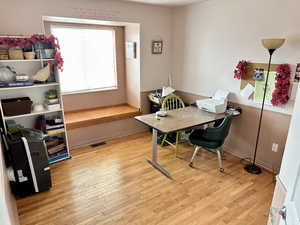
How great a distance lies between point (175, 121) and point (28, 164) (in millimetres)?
1850

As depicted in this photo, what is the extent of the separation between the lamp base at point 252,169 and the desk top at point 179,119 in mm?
834

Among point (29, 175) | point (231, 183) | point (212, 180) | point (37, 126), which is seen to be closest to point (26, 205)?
point (29, 175)

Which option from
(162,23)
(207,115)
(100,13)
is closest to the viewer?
(207,115)

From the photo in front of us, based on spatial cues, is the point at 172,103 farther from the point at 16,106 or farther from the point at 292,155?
the point at 292,155

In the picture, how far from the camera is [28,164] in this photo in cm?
227

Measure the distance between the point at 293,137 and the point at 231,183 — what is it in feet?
5.45

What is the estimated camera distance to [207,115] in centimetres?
297

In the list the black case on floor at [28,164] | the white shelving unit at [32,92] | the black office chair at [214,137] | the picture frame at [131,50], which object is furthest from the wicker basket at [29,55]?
the black office chair at [214,137]

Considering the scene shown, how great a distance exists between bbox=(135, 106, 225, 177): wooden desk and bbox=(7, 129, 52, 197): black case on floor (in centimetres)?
127

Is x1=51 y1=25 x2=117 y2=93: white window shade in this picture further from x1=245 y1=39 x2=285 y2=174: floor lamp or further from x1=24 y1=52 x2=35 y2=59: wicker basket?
x1=245 y1=39 x2=285 y2=174: floor lamp

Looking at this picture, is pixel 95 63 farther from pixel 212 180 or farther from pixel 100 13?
pixel 212 180

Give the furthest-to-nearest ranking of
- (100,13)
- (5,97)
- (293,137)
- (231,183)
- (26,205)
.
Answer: (100,13), (5,97), (231,183), (26,205), (293,137)

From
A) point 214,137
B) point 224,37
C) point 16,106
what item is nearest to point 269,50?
point 224,37

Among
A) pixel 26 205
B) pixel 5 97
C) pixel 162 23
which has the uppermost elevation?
pixel 162 23
